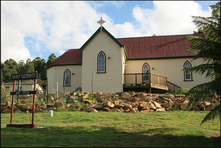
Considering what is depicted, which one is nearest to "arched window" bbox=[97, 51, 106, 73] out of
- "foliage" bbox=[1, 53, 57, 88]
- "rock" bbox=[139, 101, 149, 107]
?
"rock" bbox=[139, 101, 149, 107]

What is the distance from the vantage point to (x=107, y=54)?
2339cm

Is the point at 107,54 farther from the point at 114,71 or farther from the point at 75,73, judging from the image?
the point at 75,73

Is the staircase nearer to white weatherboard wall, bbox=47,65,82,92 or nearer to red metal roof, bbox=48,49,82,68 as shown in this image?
white weatherboard wall, bbox=47,65,82,92

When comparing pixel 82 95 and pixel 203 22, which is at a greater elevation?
pixel 203 22

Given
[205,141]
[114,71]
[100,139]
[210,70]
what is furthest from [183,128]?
[114,71]

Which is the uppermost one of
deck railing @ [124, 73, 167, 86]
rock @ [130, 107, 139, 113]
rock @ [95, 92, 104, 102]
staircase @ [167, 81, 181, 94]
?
deck railing @ [124, 73, 167, 86]

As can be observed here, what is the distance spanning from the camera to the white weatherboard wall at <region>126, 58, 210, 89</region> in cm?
2514

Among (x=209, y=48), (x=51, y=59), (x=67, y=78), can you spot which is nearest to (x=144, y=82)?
(x=67, y=78)

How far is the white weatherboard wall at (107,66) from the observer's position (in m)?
22.8

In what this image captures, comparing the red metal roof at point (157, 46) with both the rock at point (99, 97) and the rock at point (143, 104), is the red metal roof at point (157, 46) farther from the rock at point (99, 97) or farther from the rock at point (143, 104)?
the rock at point (143, 104)

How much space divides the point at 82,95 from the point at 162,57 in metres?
11.7

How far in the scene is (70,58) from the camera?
94.4 feet

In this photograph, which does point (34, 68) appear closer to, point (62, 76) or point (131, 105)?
point (62, 76)

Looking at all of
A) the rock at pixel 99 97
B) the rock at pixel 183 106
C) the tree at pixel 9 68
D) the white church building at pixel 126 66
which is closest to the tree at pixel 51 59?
the tree at pixel 9 68
